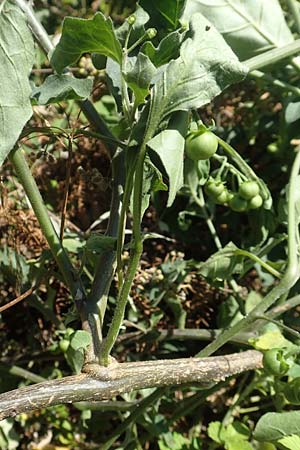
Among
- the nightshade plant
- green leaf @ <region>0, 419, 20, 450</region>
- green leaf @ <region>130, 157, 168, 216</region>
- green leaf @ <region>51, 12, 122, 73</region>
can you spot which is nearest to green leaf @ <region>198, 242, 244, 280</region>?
the nightshade plant

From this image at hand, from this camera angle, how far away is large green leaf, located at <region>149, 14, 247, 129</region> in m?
0.64

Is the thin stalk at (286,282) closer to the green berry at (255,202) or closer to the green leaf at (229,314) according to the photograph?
the green berry at (255,202)

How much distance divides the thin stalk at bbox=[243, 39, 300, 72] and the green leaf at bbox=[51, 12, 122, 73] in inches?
8.0

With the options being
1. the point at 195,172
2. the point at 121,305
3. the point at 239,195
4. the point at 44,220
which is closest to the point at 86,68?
the point at 195,172

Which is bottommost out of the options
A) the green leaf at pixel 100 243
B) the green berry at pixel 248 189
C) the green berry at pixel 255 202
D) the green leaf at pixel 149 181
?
the green berry at pixel 255 202

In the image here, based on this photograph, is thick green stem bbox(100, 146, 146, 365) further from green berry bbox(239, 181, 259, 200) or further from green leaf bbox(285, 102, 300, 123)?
green leaf bbox(285, 102, 300, 123)

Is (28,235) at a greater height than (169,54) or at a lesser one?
lesser

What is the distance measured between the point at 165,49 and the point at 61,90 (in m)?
0.12

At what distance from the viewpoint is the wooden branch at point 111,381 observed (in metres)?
0.69

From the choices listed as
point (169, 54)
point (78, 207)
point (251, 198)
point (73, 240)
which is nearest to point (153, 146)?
point (169, 54)

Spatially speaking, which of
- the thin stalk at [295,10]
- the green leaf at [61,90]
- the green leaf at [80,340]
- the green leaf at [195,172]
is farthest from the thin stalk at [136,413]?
the thin stalk at [295,10]

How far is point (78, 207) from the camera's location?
1281 mm

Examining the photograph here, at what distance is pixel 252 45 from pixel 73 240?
41 cm

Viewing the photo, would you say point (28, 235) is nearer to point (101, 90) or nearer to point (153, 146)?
point (101, 90)
